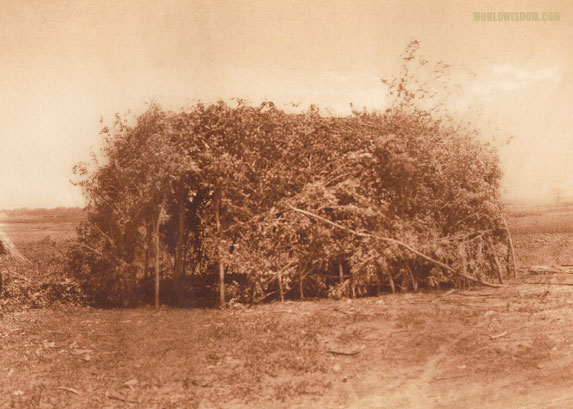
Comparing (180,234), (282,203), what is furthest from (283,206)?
(180,234)

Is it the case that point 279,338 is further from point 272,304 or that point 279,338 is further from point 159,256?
point 159,256

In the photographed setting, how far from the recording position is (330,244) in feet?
30.3

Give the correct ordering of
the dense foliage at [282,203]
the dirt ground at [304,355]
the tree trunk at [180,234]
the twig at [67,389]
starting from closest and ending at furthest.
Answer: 1. the dirt ground at [304,355]
2. the twig at [67,389]
3. the dense foliage at [282,203]
4. the tree trunk at [180,234]

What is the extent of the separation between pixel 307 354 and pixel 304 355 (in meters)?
0.06

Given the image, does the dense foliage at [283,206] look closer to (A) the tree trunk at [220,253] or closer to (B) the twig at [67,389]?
(A) the tree trunk at [220,253]

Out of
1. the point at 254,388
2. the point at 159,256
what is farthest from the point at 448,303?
the point at 159,256

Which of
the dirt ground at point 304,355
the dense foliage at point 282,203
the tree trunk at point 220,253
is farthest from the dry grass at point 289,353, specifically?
the dense foliage at point 282,203

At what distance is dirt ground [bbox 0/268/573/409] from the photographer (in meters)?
5.22

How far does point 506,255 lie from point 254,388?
7.26 meters

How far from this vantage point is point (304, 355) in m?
6.36

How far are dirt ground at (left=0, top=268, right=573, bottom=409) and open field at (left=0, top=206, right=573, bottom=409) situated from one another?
0.8 inches

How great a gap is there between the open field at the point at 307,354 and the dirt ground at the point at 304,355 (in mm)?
19

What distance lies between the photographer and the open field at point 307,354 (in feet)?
17.1

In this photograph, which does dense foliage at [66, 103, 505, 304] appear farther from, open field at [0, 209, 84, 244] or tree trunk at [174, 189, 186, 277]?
open field at [0, 209, 84, 244]
